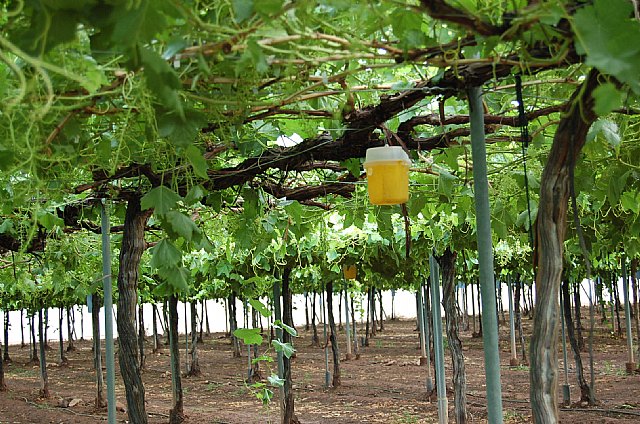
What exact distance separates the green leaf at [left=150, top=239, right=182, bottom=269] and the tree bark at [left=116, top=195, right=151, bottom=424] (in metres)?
1.40

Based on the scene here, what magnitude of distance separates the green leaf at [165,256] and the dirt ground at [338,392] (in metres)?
3.67

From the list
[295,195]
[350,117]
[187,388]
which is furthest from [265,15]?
[187,388]

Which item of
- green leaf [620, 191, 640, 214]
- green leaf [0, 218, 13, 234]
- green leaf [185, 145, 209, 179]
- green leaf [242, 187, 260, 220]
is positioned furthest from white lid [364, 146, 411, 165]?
green leaf [0, 218, 13, 234]

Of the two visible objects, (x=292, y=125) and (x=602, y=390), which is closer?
(x=292, y=125)

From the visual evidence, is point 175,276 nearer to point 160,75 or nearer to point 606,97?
point 160,75

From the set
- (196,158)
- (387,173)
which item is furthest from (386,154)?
(196,158)

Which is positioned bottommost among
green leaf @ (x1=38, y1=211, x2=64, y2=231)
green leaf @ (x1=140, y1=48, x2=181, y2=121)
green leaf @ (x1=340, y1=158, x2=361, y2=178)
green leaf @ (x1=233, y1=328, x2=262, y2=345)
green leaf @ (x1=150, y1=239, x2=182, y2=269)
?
green leaf @ (x1=233, y1=328, x2=262, y2=345)

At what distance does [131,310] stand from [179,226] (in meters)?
1.80

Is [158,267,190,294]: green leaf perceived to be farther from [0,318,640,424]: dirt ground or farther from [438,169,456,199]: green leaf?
[0,318,640,424]: dirt ground

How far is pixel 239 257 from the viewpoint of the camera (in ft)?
32.3

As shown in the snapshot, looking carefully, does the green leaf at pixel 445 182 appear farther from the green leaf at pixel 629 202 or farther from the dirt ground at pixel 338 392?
the dirt ground at pixel 338 392

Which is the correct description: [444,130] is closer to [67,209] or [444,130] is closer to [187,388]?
[67,209]

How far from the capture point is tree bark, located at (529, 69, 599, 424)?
2.06 m

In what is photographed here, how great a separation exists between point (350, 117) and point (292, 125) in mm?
460
